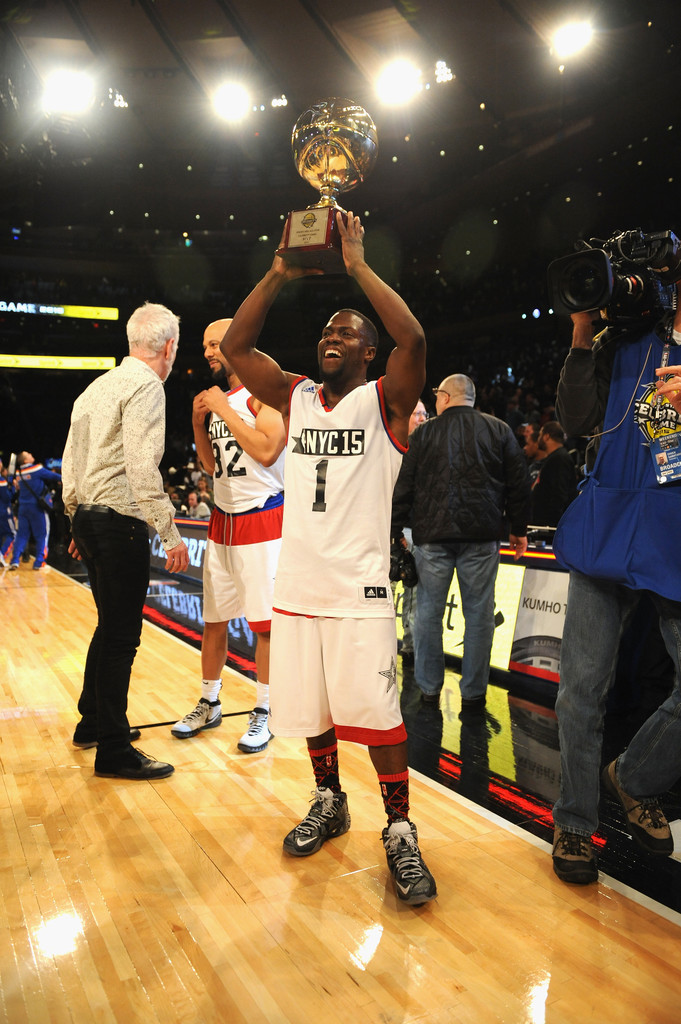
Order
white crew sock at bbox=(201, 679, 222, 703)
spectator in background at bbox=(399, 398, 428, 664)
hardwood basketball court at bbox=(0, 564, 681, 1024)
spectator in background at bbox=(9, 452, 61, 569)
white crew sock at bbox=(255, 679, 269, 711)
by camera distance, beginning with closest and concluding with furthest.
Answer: hardwood basketball court at bbox=(0, 564, 681, 1024) < white crew sock at bbox=(255, 679, 269, 711) < white crew sock at bbox=(201, 679, 222, 703) < spectator in background at bbox=(399, 398, 428, 664) < spectator in background at bbox=(9, 452, 61, 569)

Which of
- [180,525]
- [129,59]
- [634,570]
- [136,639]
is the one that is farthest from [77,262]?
[634,570]

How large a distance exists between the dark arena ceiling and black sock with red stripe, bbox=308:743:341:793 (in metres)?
8.83

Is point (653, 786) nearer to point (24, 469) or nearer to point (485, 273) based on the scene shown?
point (24, 469)

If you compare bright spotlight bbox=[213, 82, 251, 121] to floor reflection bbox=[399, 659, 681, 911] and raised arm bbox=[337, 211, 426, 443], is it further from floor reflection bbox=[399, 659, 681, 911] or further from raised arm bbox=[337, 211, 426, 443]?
raised arm bbox=[337, 211, 426, 443]

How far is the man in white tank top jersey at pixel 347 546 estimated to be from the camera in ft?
6.99

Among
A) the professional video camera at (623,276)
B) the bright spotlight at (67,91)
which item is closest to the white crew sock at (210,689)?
the professional video camera at (623,276)

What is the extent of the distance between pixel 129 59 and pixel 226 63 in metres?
1.80

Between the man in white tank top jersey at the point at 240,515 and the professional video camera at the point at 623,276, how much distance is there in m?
1.47

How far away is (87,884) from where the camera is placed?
7.04ft

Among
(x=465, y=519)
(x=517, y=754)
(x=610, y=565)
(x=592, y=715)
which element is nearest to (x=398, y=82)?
(x=465, y=519)

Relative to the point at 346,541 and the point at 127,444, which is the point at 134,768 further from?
the point at 346,541

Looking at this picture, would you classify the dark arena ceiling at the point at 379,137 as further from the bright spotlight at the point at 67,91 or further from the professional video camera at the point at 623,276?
the professional video camera at the point at 623,276

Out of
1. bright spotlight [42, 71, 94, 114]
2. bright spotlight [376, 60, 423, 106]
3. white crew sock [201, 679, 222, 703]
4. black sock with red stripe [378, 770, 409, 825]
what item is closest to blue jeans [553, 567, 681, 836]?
black sock with red stripe [378, 770, 409, 825]

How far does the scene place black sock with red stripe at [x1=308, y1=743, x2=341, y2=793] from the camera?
2.43 m
